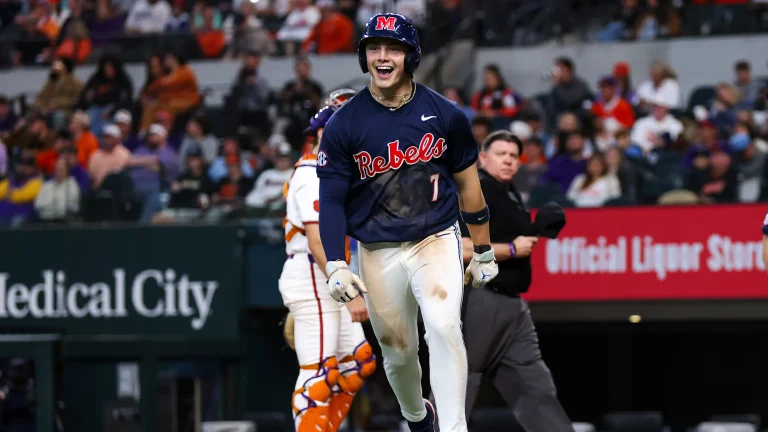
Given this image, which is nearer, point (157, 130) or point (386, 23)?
point (386, 23)

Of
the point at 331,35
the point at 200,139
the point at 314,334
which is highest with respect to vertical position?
the point at 331,35

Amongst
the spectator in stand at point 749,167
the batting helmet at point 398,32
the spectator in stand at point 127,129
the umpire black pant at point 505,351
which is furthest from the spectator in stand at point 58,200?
the batting helmet at point 398,32

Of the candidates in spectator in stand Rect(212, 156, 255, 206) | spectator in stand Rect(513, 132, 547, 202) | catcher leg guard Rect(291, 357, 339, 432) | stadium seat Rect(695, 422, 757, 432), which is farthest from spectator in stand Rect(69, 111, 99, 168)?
catcher leg guard Rect(291, 357, 339, 432)

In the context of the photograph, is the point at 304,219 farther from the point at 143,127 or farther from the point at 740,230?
the point at 143,127

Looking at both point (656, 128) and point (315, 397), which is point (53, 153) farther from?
point (315, 397)

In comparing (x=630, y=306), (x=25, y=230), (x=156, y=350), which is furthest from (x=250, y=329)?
(x=630, y=306)

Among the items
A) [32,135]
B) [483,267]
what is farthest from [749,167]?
[32,135]

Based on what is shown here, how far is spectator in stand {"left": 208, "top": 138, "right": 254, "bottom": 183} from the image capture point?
39.5 feet

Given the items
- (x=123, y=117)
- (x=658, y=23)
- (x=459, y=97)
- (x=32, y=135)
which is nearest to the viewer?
(x=459, y=97)

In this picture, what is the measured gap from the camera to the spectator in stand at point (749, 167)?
34.9ft

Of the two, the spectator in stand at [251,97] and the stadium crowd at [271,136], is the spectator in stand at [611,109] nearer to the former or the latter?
the stadium crowd at [271,136]

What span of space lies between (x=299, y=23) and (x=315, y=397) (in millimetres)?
10137

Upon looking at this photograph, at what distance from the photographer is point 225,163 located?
1233cm

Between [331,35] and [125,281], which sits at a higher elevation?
[331,35]
